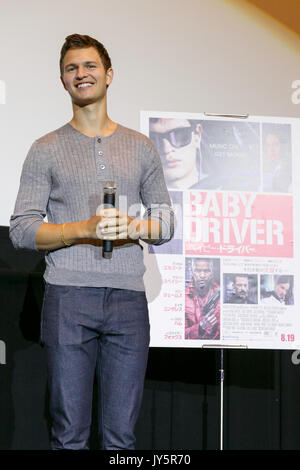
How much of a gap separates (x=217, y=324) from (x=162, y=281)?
32 centimetres

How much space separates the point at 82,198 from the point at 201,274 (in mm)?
1003

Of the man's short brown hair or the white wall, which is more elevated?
the white wall

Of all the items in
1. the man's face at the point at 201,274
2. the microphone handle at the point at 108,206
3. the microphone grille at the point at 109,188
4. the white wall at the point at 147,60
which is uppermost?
the white wall at the point at 147,60

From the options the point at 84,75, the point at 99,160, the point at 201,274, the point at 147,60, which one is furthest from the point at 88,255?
the point at 147,60

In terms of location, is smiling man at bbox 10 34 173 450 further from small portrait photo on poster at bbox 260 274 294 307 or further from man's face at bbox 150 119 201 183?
small portrait photo on poster at bbox 260 274 294 307

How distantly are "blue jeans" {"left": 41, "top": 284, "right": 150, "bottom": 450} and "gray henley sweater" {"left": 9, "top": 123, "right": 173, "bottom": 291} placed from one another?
0.20 ft

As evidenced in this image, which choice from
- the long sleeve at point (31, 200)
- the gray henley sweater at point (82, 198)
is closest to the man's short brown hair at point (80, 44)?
the gray henley sweater at point (82, 198)

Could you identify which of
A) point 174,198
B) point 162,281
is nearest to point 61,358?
point 162,281

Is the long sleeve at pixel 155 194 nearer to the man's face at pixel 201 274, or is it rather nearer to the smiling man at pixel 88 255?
the smiling man at pixel 88 255

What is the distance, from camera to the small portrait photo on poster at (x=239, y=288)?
2.80 meters

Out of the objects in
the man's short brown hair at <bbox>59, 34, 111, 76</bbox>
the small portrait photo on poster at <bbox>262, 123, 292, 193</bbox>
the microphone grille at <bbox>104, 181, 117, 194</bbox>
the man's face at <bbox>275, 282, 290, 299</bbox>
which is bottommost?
the man's face at <bbox>275, 282, 290, 299</bbox>

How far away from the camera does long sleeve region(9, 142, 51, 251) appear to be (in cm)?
193

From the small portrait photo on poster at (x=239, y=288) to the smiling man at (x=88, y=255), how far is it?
83 centimetres

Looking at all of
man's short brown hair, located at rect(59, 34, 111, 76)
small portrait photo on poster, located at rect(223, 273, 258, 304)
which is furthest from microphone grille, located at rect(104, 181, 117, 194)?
small portrait photo on poster, located at rect(223, 273, 258, 304)
